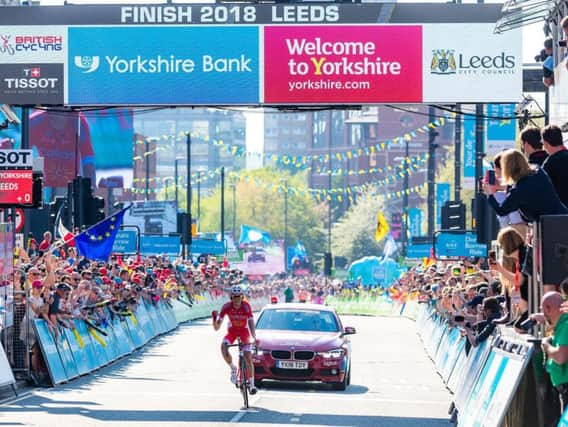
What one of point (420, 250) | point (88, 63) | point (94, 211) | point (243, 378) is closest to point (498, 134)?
point (94, 211)

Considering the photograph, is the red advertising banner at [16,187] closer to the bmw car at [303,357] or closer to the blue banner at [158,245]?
the bmw car at [303,357]

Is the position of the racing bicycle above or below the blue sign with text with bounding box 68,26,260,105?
below

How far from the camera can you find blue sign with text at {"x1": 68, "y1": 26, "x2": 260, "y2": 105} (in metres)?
23.8

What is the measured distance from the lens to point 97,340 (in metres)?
27.1

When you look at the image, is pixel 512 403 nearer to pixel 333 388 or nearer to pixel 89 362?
pixel 333 388

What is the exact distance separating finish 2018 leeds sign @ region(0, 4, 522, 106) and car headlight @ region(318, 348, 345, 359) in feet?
13.7

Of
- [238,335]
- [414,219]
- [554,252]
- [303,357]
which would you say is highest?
[554,252]

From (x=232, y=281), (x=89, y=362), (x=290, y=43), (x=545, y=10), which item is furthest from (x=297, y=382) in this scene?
(x=232, y=281)

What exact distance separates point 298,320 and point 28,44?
657cm

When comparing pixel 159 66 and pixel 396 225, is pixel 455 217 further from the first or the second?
pixel 396 225

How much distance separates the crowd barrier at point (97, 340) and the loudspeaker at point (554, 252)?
1279 cm

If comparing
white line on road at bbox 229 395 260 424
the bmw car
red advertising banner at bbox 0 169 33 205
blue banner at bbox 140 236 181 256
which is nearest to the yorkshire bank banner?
red advertising banner at bbox 0 169 33 205

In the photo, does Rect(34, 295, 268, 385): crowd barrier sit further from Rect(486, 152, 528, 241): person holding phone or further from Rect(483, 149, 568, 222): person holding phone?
Rect(483, 149, 568, 222): person holding phone

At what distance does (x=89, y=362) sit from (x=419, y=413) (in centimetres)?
850
